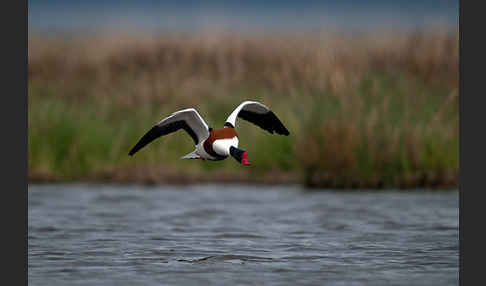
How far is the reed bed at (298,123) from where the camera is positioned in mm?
14773

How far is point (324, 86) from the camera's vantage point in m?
15.7

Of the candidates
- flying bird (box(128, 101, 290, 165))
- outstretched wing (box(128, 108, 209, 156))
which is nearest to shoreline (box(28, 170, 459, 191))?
flying bird (box(128, 101, 290, 165))

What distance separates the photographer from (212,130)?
7492 mm

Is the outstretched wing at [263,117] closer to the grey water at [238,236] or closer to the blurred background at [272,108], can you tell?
the grey water at [238,236]

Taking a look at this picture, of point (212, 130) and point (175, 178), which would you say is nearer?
point (212, 130)

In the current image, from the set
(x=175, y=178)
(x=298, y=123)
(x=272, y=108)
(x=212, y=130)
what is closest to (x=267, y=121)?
(x=212, y=130)

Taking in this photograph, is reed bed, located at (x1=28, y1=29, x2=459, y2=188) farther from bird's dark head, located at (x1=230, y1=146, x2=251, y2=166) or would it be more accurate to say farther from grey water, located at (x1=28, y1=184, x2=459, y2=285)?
bird's dark head, located at (x1=230, y1=146, x2=251, y2=166)

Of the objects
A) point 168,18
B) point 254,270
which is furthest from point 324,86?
point 168,18

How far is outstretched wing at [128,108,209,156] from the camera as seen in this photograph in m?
7.62

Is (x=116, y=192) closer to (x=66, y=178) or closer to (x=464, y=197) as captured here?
(x=66, y=178)

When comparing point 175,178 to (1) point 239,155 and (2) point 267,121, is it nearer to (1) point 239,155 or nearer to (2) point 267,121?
(2) point 267,121

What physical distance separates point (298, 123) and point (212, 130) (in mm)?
7816

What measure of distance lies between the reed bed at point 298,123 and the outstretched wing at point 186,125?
623 cm

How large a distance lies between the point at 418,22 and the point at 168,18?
6721 cm
